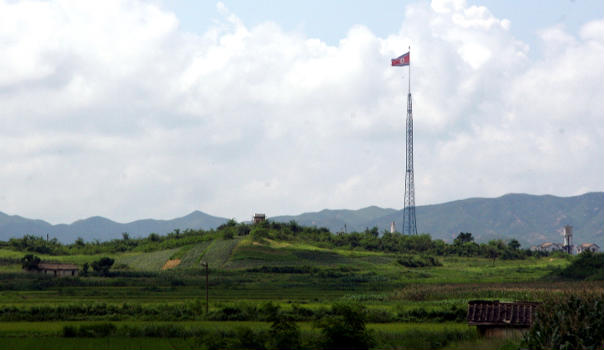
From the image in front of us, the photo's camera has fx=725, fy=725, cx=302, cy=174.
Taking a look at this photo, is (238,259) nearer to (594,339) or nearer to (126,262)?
(126,262)

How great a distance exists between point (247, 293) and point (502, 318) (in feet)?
181

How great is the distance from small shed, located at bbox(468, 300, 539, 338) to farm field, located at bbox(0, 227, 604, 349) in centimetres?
194

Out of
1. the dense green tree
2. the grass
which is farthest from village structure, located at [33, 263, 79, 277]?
the grass

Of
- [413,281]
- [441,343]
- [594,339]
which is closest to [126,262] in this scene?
[413,281]

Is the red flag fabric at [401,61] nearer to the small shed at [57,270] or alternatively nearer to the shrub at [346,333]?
the small shed at [57,270]

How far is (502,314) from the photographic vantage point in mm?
62188

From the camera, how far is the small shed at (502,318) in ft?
200

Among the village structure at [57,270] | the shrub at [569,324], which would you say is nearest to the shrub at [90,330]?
the shrub at [569,324]

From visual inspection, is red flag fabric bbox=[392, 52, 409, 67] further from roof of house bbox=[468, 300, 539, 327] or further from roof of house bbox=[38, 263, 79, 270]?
roof of house bbox=[468, 300, 539, 327]

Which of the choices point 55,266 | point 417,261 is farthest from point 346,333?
point 417,261

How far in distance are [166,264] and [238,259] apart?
65.4 feet

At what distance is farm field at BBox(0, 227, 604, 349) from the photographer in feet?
210

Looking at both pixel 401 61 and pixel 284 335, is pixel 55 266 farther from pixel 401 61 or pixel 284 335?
pixel 284 335

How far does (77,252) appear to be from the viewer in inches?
7387
